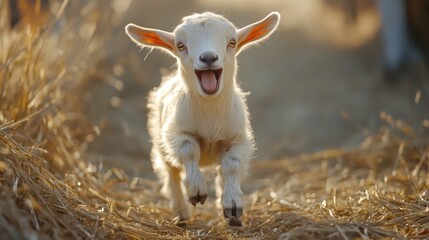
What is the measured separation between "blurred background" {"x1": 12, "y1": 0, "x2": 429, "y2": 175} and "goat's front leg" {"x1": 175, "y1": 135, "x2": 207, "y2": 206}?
2383 mm

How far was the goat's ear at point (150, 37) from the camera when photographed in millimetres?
5641

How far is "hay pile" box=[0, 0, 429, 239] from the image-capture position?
4.76m

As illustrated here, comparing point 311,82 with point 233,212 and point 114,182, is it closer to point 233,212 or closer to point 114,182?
point 114,182

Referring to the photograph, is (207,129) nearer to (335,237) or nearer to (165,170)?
(165,170)

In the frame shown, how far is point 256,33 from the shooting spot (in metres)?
5.77

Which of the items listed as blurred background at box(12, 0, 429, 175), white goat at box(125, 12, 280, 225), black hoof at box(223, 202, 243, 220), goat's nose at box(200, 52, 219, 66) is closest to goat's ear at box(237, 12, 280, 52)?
white goat at box(125, 12, 280, 225)

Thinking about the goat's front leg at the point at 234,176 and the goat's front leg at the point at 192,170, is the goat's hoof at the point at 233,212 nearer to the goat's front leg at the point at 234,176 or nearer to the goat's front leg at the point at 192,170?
the goat's front leg at the point at 234,176

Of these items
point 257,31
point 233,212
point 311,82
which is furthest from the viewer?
point 311,82

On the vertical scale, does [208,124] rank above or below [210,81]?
below

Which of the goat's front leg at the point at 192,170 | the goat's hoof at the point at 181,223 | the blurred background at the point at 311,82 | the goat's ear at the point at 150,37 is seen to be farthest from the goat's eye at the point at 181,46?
the blurred background at the point at 311,82

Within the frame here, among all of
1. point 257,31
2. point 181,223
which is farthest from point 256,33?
point 181,223

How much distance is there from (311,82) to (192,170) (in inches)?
284

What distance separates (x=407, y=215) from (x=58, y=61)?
4368mm

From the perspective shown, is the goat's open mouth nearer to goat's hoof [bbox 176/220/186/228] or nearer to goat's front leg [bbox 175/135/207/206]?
goat's front leg [bbox 175/135/207/206]
